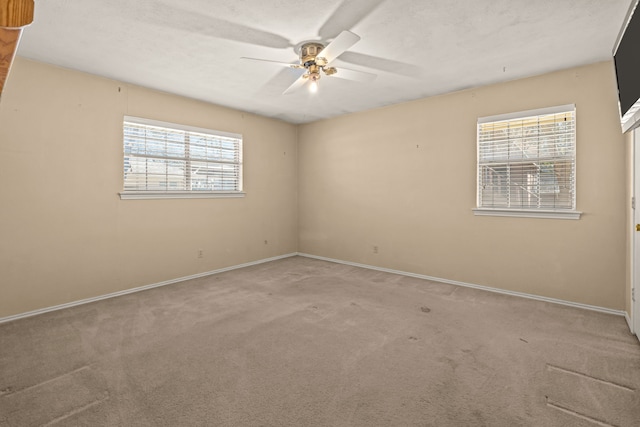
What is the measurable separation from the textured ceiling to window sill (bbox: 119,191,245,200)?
1324 millimetres

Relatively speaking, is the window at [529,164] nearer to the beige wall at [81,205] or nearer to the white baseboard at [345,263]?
the white baseboard at [345,263]

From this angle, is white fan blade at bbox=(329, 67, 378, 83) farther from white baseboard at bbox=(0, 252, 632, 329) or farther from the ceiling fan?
white baseboard at bbox=(0, 252, 632, 329)

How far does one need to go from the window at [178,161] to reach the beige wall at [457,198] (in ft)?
5.00

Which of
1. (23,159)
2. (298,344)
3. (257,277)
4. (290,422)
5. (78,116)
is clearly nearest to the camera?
(290,422)

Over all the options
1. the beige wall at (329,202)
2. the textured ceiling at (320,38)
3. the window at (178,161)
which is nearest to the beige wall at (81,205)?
the beige wall at (329,202)

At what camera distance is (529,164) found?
3.65 m

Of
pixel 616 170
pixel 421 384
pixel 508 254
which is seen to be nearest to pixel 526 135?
pixel 616 170

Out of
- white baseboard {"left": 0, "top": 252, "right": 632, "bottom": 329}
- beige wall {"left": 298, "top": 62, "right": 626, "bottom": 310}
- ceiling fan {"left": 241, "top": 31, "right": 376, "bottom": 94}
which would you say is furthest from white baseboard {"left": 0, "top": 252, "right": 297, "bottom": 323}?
ceiling fan {"left": 241, "top": 31, "right": 376, "bottom": 94}

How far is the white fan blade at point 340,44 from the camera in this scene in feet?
7.39

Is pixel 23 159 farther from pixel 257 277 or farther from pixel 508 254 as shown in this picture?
pixel 508 254

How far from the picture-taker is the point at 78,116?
3.42 meters

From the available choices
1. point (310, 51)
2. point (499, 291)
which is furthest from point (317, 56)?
point (499, 291)

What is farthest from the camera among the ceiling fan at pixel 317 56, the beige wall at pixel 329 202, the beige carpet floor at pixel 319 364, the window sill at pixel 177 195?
the window sill at pixel 177 195

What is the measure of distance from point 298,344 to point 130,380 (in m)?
1.16
